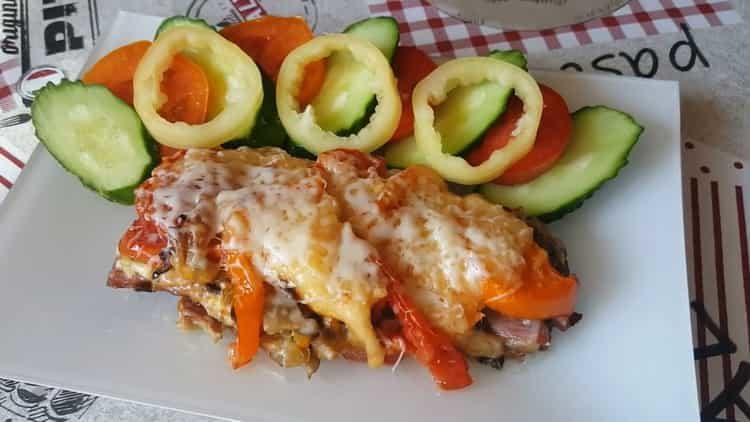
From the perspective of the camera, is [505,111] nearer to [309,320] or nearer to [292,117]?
[292,117]

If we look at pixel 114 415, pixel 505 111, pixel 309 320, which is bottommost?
pixel 114 415

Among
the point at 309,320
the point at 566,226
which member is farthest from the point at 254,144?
the point at 566,226

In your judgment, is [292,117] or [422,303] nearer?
[422,303]

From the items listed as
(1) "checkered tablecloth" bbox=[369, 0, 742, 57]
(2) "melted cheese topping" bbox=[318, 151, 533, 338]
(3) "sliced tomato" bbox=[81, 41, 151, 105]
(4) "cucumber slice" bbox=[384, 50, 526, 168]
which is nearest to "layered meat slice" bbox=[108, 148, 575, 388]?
(2) "melted cheese topping" bbox=[318, 151, 533, 338]

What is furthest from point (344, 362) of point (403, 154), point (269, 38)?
point (269, 38)

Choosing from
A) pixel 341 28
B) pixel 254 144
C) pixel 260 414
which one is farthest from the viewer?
pixel 341 28

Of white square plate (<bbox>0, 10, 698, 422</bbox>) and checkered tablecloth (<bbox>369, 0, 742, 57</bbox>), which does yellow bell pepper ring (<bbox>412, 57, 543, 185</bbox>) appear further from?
checkered tablecloth (<bbox>369, 0, 742, 57</bbox>)

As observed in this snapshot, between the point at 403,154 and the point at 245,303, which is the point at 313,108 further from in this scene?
the point at 245,303
